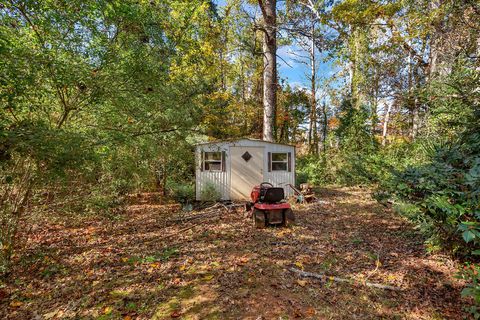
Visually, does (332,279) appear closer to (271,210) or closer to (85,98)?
(271,210)

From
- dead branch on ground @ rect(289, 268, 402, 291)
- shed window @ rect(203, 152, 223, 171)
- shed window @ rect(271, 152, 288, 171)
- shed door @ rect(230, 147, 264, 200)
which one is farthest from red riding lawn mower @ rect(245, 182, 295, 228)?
shed window @ rect(271, 152, 288, 171)

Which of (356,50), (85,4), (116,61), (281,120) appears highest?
(356,50)

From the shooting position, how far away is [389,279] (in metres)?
3.15

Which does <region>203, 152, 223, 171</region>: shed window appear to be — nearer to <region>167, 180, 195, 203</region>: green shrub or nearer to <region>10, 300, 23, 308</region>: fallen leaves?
<region>167, 180, 195, 203</region>: green shrub

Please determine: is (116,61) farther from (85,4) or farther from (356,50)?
(356,50)

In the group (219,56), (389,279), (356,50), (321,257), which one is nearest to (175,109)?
(321,257)

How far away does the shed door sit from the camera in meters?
8.59

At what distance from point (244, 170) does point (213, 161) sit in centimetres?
→ 121

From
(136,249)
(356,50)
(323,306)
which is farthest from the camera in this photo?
(356,50)

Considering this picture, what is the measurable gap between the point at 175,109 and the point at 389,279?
4.57m

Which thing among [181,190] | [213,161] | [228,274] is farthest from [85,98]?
[181,190]

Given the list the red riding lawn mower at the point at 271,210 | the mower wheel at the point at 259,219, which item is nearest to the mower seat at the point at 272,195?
the red riding lawn mower at the point at 271,210

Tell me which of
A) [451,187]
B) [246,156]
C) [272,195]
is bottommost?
[272,195]

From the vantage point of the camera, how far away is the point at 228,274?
11.1ft
